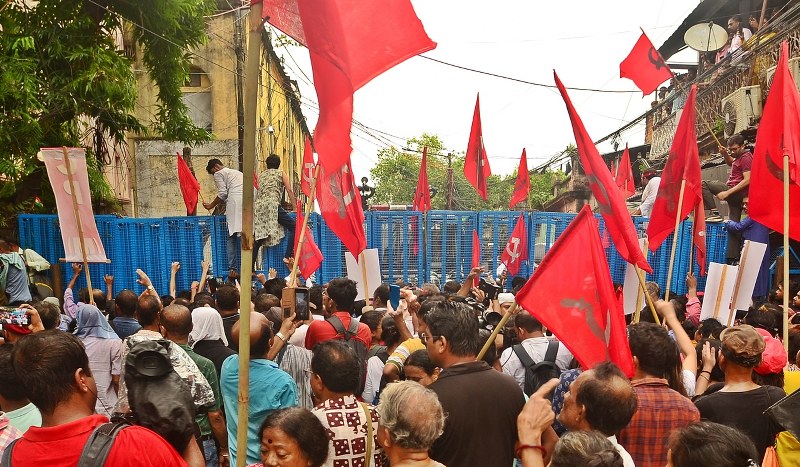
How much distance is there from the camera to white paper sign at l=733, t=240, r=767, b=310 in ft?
21.2

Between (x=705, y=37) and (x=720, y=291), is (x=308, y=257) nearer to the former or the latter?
→ (x=720, y=291)

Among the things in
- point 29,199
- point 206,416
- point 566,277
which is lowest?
point 206,416

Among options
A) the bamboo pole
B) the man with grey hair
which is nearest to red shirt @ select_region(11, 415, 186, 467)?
the bamboo pole

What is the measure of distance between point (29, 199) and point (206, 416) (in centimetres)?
915

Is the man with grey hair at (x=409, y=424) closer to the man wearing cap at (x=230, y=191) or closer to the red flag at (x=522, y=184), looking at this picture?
the man wearing cap at (x=230, y=191)

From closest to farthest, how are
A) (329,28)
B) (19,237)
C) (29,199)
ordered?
(329,28) < (19,237) < (29,199)

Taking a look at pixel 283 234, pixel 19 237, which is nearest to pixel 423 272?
pixel 283 234

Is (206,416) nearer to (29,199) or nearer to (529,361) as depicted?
(529,361)

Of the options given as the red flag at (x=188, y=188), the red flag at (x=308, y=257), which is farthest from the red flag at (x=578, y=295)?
the red flag at (x=188, y=188)


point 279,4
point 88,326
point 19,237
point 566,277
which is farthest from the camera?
point 19,237

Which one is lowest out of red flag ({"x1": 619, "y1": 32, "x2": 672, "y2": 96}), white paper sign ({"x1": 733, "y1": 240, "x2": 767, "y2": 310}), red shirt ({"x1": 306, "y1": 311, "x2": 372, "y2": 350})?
red shirt ({"x1": 306, "y1": 311, "x2": 372, "y2": 350})

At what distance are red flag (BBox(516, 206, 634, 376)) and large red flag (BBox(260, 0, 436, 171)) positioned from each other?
1.27 meters

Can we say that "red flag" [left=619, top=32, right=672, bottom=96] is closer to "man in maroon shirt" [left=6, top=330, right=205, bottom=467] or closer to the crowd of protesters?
the crowd of protesters

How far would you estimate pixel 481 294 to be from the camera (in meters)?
9.09
